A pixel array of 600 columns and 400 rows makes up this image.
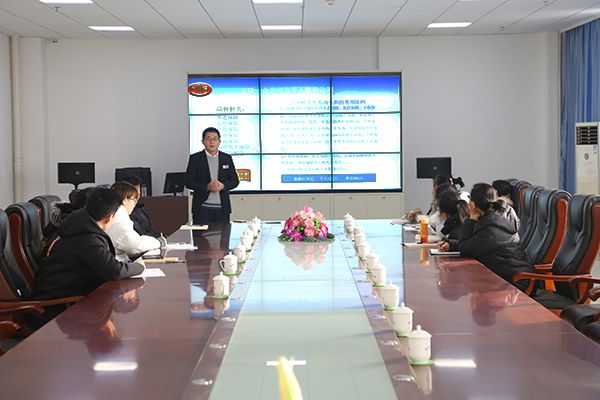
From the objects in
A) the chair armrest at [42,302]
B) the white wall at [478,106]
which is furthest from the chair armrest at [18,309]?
the white wall at [478,106]

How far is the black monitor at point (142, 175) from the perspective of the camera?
474 inches

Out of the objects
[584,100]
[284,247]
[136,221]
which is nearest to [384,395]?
[284,247]

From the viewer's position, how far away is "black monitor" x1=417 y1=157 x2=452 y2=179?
1209 cm

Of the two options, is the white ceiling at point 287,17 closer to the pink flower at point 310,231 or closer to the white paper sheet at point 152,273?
the pink flower at point 310,231

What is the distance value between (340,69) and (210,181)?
15.0ft

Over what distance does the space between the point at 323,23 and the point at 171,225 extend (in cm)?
335

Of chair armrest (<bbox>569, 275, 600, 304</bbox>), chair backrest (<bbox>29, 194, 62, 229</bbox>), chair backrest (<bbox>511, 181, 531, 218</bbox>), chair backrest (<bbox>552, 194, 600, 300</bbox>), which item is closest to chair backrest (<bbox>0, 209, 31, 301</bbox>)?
chair backrest (<bbox>29, 194, 62, 229</bbox>)

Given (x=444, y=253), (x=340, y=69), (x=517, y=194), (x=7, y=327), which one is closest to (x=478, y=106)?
(x=340, y=69)

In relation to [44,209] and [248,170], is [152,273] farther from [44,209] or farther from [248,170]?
[248,170]

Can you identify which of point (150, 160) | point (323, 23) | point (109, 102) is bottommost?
point (150, 160)

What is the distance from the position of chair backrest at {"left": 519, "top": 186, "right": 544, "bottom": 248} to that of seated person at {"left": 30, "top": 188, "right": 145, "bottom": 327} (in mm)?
3269

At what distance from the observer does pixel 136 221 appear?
290 inches

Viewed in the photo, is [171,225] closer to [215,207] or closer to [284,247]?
[215,207]

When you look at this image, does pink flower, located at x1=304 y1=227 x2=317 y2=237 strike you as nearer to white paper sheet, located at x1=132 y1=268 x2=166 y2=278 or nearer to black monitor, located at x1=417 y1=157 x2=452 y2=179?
white paper sheet, located at x1=132 y1=268 x2=166 y2=278
